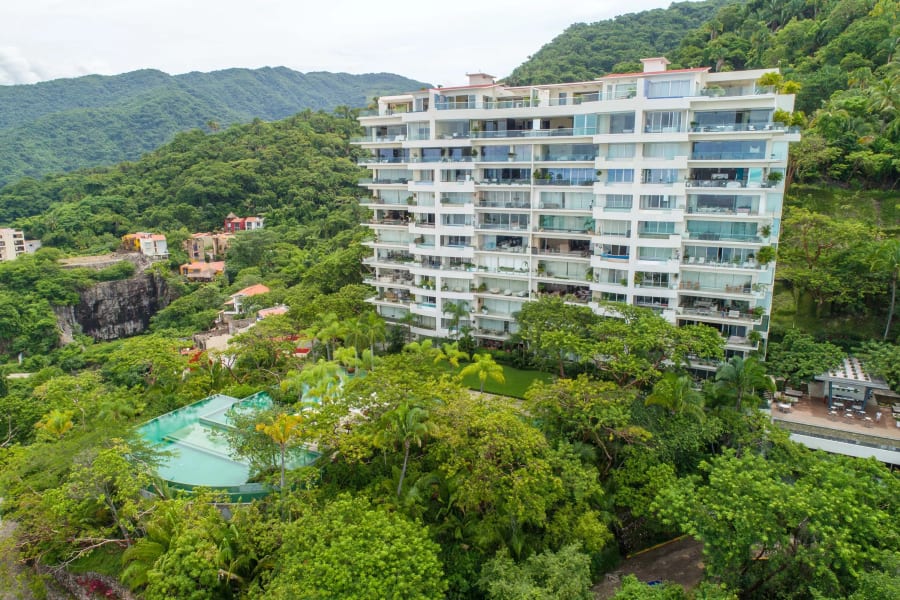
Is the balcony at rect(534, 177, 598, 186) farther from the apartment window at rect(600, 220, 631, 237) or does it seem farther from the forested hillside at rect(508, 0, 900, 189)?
the forested hillside at rect(508, 0, 900, 189)

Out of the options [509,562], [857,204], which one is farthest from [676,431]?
[857,204]

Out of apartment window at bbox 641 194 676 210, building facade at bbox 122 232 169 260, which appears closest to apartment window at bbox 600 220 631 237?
apartment window at bbox 641 194 676 210

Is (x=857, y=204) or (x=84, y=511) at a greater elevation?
(x=857, y=204)

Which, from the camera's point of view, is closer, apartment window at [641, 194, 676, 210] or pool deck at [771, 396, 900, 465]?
pool deck at [771, 396, 900, 465]

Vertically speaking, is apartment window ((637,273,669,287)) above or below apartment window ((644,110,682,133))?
below

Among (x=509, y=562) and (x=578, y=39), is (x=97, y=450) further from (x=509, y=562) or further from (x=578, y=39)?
(x=578, y=39)

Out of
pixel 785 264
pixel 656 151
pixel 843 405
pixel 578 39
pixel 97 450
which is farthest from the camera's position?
pixel 578 39

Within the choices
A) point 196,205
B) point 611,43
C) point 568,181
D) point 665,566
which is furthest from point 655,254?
point 196,205
